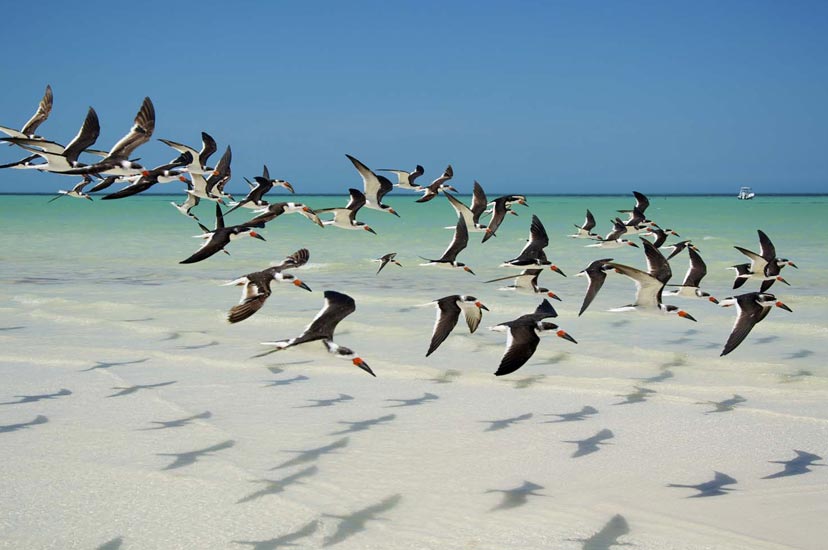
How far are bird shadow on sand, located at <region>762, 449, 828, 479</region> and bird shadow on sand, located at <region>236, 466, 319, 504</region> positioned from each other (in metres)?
4.36

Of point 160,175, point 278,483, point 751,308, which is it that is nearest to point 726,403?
point 751,308

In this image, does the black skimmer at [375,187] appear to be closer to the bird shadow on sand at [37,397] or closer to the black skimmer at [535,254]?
the black skimmer at [535,254]

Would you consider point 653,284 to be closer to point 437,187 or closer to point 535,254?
point 535,254

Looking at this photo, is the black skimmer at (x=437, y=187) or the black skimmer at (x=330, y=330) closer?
the black skimmer at (x=330, y=330)

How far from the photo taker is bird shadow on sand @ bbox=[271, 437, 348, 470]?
8.91 m

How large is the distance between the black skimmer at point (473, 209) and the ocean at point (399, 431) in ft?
6.34

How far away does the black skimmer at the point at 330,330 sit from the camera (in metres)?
9.84

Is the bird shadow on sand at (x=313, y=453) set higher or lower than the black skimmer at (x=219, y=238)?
lower

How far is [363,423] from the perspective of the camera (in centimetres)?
1031

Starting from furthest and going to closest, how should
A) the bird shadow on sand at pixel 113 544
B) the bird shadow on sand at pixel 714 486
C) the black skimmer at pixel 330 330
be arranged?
1. the black skimmer at pixel 330 330
2. the bird shadow on sand at pixel 714 486
3. the bird shadow on sand at pixel 113 544

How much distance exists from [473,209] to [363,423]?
929cm

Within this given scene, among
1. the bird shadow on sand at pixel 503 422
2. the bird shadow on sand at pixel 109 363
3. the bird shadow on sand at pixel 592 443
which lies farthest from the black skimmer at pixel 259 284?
the bird shadow on sand at pixel 592 443

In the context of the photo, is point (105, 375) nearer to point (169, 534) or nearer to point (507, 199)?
point (169, 534)

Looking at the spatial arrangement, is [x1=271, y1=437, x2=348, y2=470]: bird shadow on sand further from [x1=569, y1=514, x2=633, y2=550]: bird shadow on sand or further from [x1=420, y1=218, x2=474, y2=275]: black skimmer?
[x1=420, y1=218, x2=474, y2=275]: black skimmer
